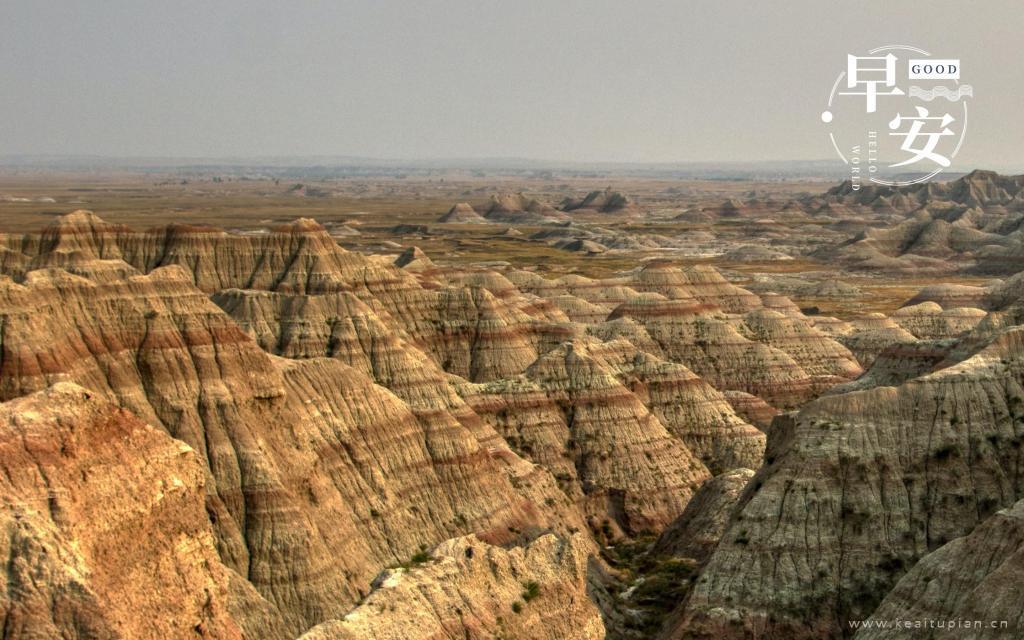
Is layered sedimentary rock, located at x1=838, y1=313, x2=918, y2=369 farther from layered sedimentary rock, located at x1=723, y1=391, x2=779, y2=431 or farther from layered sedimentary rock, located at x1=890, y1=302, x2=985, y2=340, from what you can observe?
layered sedimentary rock, located at x1=723, y1=391, x2=779, y2=431

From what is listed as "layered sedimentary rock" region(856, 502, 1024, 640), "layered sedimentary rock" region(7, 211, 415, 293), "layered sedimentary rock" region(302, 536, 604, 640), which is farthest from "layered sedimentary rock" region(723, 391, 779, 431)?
"layered sedimentary rock" region(856, 502, 1024, 640)

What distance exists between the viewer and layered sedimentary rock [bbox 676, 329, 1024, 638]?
45.8m

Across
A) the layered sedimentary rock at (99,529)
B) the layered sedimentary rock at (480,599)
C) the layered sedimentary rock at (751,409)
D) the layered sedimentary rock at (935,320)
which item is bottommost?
the layered sedimentary rock at (751,409)

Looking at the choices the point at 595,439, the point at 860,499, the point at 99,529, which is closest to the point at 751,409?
the point at 595,439

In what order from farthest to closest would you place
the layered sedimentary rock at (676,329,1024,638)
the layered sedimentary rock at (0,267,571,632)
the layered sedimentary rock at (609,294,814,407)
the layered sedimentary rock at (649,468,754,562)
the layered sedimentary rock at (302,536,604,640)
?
the layered sedimentary rock at (609,294,814,407)
the layered sedimentary rock at (649,468,754,562)
the layered sedimentary rock at (0,267,571,632)
the layered sedimentary rock at (676,329,1024,638)
the layered sedimentary rock at (302,536,604,640)

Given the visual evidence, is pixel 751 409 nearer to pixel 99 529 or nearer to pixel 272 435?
pixel 272 435

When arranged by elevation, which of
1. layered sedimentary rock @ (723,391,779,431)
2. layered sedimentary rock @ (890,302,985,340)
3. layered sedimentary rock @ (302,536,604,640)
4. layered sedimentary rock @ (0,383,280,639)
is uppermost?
layered sedimentary rock @ (0,383,280,639)

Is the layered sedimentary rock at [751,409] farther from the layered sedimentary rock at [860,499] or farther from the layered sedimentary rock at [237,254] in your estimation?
the layered sedimentary rock at [860,499]

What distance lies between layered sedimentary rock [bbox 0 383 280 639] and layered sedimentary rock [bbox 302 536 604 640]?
376cm

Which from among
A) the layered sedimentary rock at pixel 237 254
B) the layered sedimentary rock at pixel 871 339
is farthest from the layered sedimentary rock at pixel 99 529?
the layered sedimentary rock at pixel 871 339

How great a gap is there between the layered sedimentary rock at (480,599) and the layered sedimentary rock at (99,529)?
3.76 meters

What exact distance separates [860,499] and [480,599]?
16744mm

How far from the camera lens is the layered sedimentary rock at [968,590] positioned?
34656 mm

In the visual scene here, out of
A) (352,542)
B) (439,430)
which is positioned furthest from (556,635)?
(439,430)
